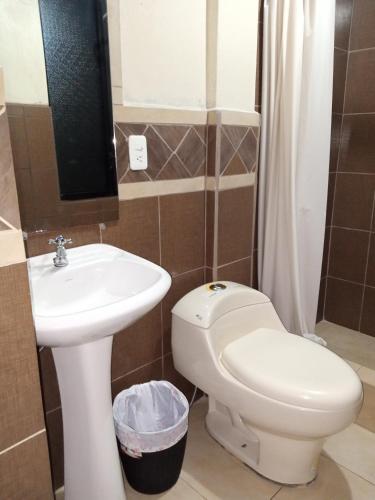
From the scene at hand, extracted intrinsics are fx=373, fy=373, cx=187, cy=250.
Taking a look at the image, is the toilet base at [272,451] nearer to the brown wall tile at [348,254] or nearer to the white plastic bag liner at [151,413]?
the white plastic bag liner at [151,413]

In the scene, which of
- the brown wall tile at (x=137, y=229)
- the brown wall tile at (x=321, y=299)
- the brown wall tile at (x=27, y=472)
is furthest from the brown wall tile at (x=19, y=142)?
the brown wall tile at (x=321, y=299)

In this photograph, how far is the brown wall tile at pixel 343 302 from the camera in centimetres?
235

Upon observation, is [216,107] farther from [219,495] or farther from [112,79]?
[219,495]

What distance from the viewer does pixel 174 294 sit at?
1594 mm

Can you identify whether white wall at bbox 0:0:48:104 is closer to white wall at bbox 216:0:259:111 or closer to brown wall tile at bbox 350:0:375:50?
white wall at bbox 216:0:259:111

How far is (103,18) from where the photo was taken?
1153mm

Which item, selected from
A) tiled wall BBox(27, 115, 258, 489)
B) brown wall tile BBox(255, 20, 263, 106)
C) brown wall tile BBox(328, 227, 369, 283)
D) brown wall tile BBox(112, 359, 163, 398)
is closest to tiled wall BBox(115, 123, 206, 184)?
tiled wall BBox(27, 115, 258, 489)

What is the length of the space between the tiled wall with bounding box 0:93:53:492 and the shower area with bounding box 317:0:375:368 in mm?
1825

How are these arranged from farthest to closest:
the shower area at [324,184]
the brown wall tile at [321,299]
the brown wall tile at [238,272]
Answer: the brown wall tile at [321,299], the brown wall tile at [238,272], the shower area at [324,184]

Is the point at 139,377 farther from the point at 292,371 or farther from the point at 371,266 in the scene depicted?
the point at 371,266

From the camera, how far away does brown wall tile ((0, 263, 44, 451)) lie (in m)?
0.70

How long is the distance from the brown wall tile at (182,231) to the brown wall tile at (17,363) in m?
0.80

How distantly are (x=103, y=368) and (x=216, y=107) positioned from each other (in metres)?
1.06

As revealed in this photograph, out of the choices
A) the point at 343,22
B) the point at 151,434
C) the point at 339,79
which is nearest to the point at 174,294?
the point at 151,434
